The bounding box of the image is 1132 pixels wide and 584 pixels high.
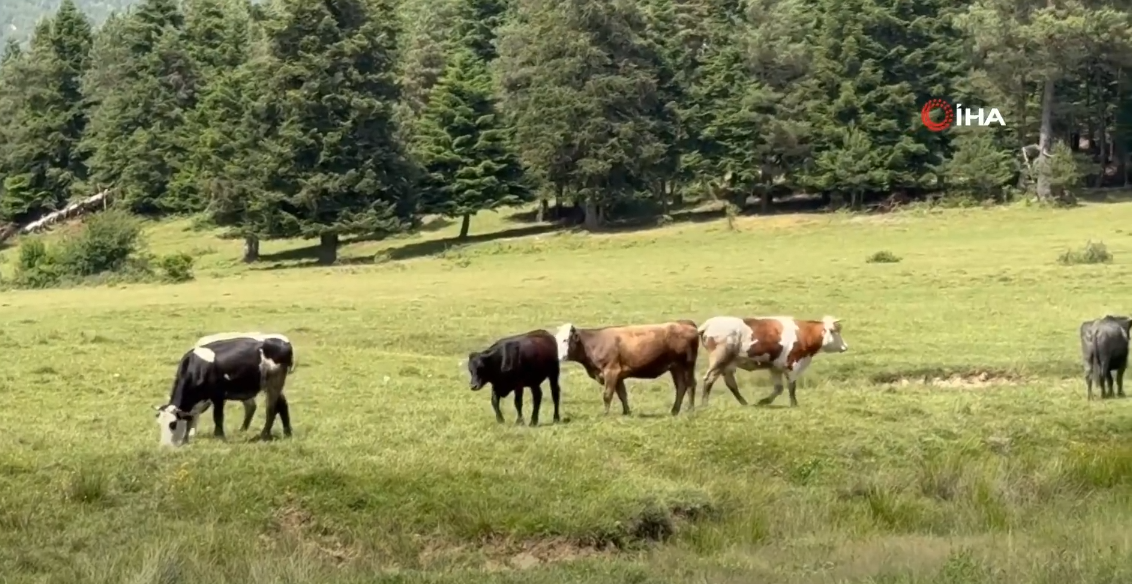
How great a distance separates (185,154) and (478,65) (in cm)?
2101

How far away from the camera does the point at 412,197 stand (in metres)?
65.1

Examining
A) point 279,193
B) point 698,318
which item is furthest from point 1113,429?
point 279,193

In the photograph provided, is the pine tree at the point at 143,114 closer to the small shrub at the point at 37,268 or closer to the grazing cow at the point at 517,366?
the small shrub at the point at 37,268

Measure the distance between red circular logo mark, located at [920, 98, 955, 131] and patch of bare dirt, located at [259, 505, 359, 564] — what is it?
60092mm

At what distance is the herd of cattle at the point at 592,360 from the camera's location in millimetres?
16297

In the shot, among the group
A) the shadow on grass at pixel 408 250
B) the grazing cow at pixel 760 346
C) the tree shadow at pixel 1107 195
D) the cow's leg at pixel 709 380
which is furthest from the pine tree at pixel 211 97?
the cow's leg at pixel 709 380

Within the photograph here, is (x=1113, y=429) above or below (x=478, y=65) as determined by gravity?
below

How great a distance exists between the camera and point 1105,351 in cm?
2083

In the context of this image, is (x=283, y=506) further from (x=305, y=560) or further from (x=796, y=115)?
(x=796, y=115)

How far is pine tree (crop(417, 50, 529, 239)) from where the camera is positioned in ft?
222

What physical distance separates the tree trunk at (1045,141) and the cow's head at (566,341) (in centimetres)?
5002

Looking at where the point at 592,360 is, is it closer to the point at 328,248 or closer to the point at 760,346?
the point at 760,346

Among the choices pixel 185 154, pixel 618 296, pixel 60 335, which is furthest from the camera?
pixel 185 154

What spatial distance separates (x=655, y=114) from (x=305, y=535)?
58532 mm
